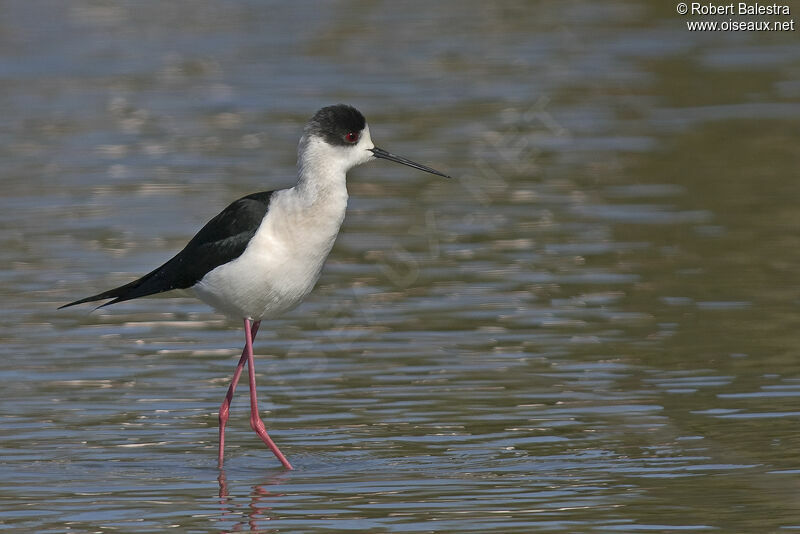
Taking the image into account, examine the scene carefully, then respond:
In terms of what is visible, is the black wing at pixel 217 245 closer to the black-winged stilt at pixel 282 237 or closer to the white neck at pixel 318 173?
the black-winged stilt at pixel 282 237

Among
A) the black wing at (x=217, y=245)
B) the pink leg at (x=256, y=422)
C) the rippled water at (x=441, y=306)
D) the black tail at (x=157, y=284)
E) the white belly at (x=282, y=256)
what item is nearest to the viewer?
the rippled water at (x=441, y=306)

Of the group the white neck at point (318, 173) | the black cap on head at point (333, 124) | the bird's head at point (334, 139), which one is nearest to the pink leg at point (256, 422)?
the white neck at point (318, 173)

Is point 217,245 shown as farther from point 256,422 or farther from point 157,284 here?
point 256,422

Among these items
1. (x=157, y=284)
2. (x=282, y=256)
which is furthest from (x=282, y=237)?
(x=157, y=284)

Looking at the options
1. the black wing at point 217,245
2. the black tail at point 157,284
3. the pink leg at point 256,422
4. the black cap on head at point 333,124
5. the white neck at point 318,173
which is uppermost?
the black cap on head at point 333,124

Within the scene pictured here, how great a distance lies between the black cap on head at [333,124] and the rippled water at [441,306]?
5.13ft

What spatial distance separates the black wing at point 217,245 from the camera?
8.93m

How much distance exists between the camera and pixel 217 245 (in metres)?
9.02

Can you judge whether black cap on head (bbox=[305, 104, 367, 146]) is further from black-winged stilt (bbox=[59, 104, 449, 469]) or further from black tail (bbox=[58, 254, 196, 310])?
black tail (bbox=[58, 254, 196, 310])

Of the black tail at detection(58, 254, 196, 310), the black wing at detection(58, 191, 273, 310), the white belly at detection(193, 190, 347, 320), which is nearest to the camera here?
the white belly at detection(193, 190, 347, 320)

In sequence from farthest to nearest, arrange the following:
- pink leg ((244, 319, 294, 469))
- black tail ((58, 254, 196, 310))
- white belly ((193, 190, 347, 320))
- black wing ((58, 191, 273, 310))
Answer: black tail ((58, 254, 196, 310)), black wing ((58, 191, 273, 310)), white belly ((193, 190, 347, 320)), pink leg ((244, 319, 294, 469))

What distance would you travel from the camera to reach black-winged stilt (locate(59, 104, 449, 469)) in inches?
348

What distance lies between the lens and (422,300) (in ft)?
39.6

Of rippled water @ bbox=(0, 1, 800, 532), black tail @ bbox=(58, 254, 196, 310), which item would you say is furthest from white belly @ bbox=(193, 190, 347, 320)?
rippled water @ bbox=(0, 1, 800, 532)
